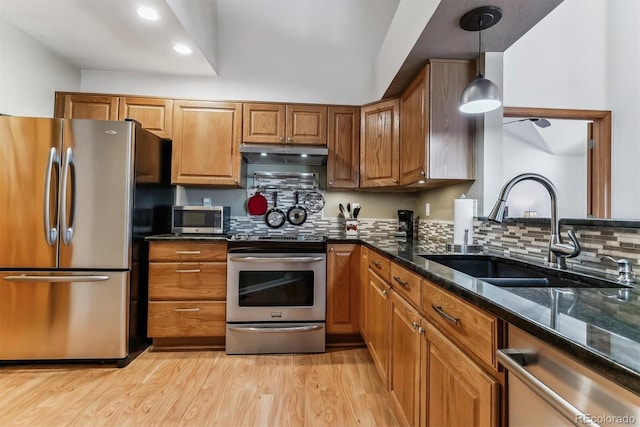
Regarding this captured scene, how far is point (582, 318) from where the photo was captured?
62 centimetres

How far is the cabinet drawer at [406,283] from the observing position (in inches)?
48.9

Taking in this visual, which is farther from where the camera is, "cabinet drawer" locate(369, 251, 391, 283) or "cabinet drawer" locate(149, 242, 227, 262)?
Result: "cabinet drawer" locate(149, 242, 227, 262)

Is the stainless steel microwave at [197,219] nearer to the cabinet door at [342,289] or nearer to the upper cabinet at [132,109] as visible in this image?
the upper cabinet at [132,109]

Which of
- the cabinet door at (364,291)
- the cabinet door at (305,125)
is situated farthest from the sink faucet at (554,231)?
the cabinet door at (305,125)

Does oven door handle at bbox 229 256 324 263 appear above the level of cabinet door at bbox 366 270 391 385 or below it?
above

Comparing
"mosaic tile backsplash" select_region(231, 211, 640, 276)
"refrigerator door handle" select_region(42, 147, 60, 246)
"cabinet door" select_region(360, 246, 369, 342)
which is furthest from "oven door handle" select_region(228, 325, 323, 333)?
"refrigerator door handle" select_region(42, 147, 60, 246)

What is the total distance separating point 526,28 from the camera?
1.62m

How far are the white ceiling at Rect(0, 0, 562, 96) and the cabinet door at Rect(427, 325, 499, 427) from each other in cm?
151

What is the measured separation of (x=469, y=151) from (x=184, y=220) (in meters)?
2.31

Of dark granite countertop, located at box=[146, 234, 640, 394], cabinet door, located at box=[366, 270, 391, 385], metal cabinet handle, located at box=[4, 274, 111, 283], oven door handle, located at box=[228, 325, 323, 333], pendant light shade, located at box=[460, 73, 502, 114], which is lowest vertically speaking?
oven door handle, located at box=[228, 325, 323, 333]

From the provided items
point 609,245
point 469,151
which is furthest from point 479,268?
point 469,151

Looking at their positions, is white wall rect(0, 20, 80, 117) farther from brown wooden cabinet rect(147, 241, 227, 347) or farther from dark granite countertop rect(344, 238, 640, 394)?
dark granite countertop rect(344, 238, 640, 394)

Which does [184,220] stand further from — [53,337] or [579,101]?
[579,101]

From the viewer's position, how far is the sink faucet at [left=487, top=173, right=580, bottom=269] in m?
1.17
